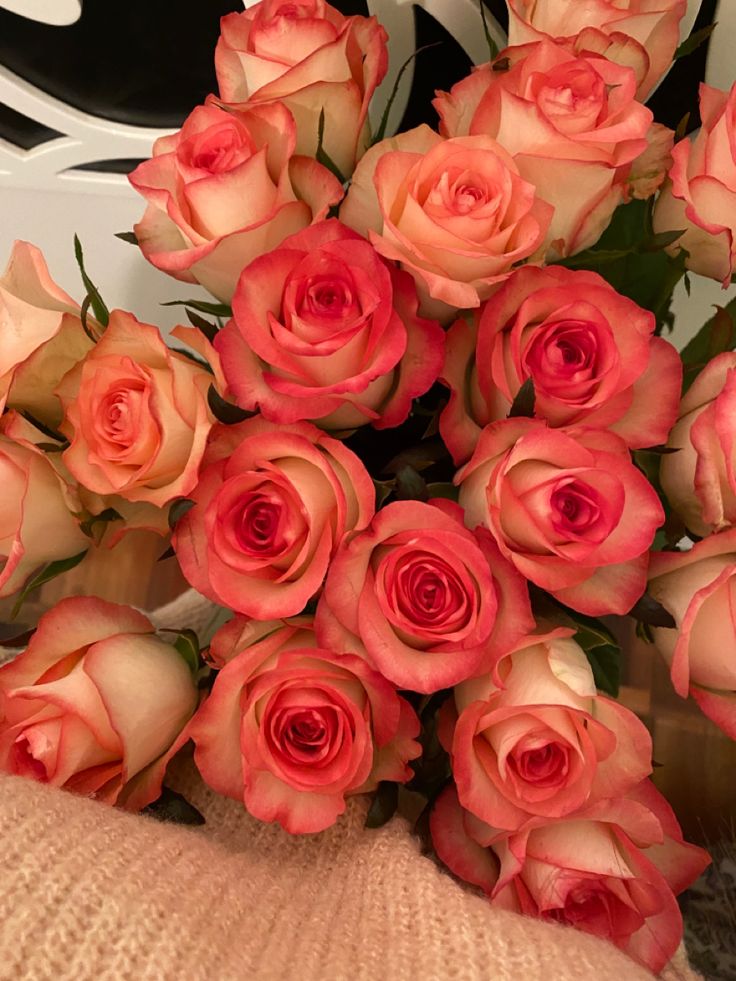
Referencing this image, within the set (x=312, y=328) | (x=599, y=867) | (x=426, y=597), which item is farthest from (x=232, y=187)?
(x=599, y=867)

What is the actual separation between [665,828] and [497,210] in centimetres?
28

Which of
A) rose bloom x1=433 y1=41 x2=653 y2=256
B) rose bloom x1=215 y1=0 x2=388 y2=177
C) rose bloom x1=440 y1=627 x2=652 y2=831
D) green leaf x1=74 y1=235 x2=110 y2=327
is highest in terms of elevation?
rose bloom x1=215 y1=0 x2=388 y2=177

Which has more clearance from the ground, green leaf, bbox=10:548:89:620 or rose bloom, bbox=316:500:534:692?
rose bloom, bbox=316:500:534:692

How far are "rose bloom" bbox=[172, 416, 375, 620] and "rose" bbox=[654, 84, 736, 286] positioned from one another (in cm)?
20

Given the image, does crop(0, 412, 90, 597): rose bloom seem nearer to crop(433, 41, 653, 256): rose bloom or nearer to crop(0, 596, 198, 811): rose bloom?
crop(0, 596, 198, 811): rose bloom

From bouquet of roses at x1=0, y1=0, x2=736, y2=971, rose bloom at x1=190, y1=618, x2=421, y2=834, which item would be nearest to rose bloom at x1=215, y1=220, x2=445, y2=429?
bouquet of roses at x1=0, y1=0, x2=736, y2=971

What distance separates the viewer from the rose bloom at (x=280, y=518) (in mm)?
322

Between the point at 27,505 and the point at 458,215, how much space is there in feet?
0.74

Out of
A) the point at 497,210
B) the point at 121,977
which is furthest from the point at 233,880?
the point at 497,210

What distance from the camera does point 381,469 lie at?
0.42 m

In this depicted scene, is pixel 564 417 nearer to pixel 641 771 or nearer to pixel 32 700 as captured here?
pixel 641 771

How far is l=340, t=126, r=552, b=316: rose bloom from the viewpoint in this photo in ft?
1.07

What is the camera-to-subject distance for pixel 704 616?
13.0 inches

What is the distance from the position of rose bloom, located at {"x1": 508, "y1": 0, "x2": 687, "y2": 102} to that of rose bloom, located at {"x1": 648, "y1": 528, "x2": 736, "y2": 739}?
0.75ft
